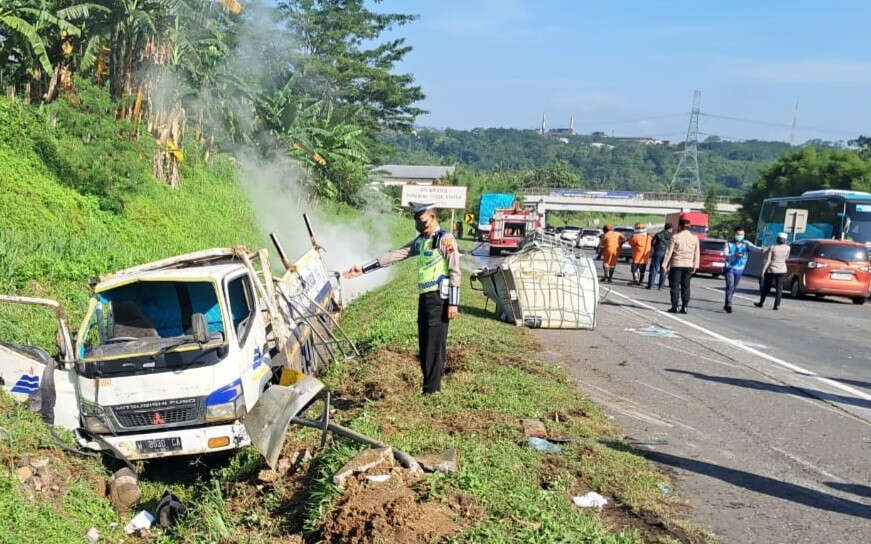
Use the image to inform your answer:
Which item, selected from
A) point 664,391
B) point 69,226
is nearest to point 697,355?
point 664,391

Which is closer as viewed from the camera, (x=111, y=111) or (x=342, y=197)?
(x=111, y=111)

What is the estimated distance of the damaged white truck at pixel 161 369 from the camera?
7.51 meters

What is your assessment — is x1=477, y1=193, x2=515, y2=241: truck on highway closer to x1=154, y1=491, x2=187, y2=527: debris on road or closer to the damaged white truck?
the damaged white truck

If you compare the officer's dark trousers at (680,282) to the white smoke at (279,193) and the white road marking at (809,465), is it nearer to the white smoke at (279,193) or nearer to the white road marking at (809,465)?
the white smoke at (279,193)

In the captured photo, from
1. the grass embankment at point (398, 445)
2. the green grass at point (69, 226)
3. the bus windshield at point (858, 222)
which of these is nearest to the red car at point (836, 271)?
the bus windshield at point (858, 222)

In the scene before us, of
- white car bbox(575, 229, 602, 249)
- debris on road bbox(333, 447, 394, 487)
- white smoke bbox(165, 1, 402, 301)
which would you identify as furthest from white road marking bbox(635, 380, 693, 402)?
white car bbox(575, 229, 602, 249)

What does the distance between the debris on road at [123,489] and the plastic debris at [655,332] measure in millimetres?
8726

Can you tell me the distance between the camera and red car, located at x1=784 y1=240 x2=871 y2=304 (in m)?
23.0

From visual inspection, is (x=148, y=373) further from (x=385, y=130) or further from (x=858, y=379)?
(x=385, y=130)

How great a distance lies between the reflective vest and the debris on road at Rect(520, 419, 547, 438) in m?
1.53

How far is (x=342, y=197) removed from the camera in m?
45.5

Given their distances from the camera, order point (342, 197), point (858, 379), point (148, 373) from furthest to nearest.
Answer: point (342, 197)
point (858, 379)
point (148, 373)

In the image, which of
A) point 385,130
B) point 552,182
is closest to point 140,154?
point 385,130

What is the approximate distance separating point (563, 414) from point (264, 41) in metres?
38.2
